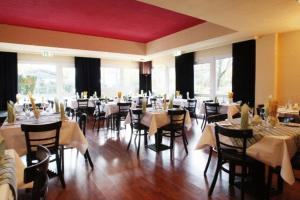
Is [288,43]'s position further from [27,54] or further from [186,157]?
[27,54]

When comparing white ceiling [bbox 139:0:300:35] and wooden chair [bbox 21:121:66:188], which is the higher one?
white ceiling [bbox 139:0:300:35]

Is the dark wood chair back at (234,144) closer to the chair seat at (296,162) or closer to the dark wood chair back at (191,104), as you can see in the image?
the chair seat at (296,162)

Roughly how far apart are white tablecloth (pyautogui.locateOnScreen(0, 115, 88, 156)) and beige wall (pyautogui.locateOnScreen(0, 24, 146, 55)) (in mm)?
4222

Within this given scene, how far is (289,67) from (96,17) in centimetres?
534

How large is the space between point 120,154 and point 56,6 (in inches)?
144

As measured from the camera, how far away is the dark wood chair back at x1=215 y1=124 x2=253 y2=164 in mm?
2248

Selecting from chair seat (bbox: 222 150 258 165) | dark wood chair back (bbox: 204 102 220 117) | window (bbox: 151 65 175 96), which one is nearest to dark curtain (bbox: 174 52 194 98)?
window (bbox: 151 65 175 96)

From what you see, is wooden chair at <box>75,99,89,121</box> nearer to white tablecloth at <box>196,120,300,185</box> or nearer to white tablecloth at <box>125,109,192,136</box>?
white tablecloth at <box>125,109,192,136</box>

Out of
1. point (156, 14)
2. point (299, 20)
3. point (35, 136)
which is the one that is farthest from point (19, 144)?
point (299, 20)

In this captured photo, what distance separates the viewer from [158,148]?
4266 millimetres

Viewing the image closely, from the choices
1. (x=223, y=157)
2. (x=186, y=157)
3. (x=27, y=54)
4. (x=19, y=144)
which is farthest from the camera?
(x=27, y=54)

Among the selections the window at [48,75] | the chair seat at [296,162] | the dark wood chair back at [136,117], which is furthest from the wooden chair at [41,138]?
the window at [48,75]

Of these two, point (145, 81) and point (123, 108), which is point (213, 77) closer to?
point (123, 108)

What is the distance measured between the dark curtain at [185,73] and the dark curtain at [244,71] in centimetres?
202
